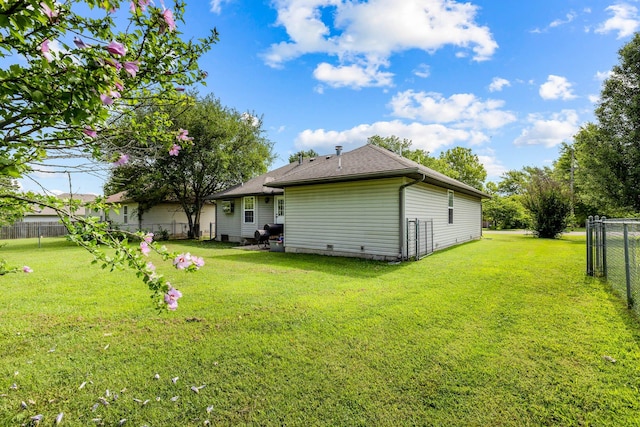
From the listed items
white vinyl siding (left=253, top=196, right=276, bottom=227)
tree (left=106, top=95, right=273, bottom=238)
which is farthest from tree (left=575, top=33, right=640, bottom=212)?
tree (left=106, top=95, right=273, bottom=238)

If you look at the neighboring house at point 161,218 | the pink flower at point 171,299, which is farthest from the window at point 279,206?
the pink flower at point 171,299

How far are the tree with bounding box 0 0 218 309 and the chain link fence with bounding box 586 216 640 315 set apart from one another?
5811 millimetres

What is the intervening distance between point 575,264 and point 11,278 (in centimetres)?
1436

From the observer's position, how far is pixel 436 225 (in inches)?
447

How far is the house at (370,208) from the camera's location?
888 cm

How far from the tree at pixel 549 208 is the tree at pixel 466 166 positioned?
→ 2293 cm

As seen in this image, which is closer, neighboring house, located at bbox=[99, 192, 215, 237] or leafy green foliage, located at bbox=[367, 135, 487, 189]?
neighboring house, located at bbox=[99, 192, 215, 237]

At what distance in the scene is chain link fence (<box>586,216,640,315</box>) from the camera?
426cm

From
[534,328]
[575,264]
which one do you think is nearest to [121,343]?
[534,328]

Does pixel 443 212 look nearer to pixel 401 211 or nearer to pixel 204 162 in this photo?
pixel 401 211

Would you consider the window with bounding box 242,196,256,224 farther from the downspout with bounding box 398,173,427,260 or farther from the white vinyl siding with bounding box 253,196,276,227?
the downspout with bounding box 398,173,427,260

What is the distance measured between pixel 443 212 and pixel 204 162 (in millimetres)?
12968

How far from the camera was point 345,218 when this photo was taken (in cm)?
991

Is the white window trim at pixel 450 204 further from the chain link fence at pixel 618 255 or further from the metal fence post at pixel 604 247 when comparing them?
the metal fence post at pixel 604 247
